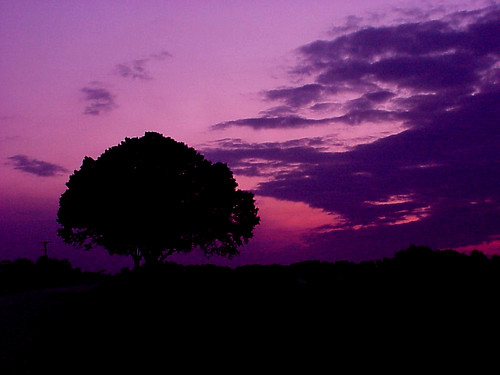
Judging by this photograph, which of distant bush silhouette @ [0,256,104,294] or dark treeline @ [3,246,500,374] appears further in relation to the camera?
distant bush silhouette @ [0,256,104,294]

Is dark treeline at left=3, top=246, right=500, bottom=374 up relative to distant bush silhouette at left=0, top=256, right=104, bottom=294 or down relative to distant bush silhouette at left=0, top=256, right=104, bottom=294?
down

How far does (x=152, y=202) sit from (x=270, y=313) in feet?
106

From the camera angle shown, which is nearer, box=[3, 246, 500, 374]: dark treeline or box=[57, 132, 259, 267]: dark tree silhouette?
box=[3, 246, 500, 374]: dark treeline

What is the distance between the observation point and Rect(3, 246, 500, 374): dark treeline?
21.1ft

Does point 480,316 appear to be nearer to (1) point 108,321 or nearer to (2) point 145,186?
(1) point 108,321

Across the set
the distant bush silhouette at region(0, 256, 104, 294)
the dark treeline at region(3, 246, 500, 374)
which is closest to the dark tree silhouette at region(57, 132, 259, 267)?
the distant bush silhouette at region(0, 256, 104, 294)

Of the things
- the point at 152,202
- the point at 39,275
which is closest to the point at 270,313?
the point at 152,202

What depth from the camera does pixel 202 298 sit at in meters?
11.1

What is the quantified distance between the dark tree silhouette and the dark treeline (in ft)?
85.1

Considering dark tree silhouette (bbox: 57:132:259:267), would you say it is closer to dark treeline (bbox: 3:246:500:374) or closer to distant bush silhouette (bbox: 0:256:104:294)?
distant bush silhouette (bbox: 0:256:104:294)

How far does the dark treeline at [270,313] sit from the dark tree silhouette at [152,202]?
2594cm

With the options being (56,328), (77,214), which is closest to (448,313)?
(56,328)

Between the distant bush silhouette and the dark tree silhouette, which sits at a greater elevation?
the dark tree silhouette

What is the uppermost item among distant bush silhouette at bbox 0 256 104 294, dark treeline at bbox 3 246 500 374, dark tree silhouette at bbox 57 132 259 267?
dark tree silhouette at bbox 57 132 259 267
